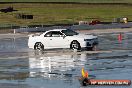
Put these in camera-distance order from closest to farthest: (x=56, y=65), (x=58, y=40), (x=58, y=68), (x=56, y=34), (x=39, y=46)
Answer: (x=58, y=68)
(x=56, y=65)
(x=58, y=40)
(x=56, y=34)
(x=39, y=46)

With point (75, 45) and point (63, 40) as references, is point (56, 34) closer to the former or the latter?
point (63, 40)

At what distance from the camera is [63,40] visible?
35.2 meters

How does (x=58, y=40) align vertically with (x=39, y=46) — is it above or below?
above

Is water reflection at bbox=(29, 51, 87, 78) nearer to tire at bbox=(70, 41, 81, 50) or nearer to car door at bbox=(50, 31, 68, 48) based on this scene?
tire at bbox=(70, 41, 81, 50)

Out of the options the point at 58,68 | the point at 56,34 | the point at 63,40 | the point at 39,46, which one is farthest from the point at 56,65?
the point at 39,46

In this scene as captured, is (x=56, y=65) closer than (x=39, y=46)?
Yes

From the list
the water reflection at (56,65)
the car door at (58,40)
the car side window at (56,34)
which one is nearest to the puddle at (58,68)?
the water reflection at (56,65)

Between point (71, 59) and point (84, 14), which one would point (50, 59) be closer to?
point (71, 59)

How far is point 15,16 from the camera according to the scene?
85.0 meters

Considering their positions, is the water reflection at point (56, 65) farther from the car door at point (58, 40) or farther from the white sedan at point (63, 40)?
the car door at point (58, 40)

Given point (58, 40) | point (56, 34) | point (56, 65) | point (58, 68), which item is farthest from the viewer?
point (56, 34)

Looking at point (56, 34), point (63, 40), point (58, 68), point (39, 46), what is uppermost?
point (56, 34)

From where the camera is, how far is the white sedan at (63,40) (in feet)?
113

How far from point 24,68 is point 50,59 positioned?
4.35 metres
